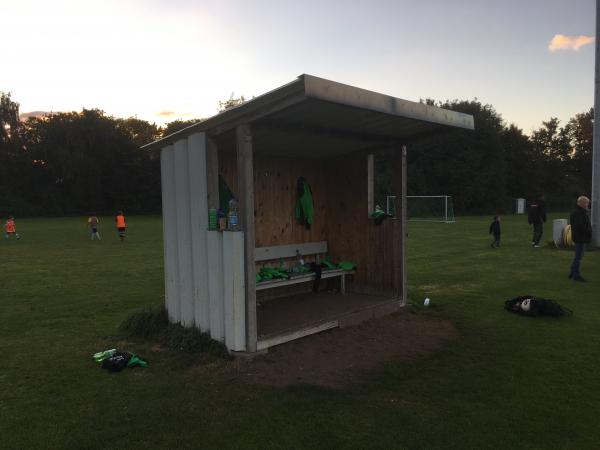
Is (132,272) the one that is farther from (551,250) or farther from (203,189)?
(551,250)

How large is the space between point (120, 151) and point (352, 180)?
174 feet

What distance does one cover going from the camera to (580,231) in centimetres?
908

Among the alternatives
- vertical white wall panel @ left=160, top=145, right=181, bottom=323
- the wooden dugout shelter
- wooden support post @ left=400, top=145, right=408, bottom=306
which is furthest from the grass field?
the wooden dugout shelter

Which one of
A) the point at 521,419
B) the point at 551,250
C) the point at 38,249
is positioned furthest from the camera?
the point at 38,249

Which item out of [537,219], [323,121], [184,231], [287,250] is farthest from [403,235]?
[537,219]

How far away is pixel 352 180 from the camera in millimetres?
7660

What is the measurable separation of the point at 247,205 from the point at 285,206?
2895 mm

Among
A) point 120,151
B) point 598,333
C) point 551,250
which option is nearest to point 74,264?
point 598,333

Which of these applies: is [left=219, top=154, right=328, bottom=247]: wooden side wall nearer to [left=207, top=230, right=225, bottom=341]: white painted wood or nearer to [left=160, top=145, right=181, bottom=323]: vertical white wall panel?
[left=160, top=145, right=181, bottom=323]: vertical white wall panel

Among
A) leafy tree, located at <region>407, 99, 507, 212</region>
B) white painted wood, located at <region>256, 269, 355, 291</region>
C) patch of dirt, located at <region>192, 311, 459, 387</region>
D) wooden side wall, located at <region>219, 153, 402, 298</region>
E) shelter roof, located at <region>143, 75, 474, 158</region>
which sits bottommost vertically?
patch of dirt, located at <region>192, 311, 459, 387</region>

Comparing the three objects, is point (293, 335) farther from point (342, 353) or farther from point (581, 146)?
point (581, 146)

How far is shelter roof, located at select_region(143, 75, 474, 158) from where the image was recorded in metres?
4.12

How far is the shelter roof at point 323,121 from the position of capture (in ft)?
13.5

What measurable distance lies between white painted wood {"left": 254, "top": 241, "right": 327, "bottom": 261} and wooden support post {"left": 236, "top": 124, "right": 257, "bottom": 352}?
6.68 ft
